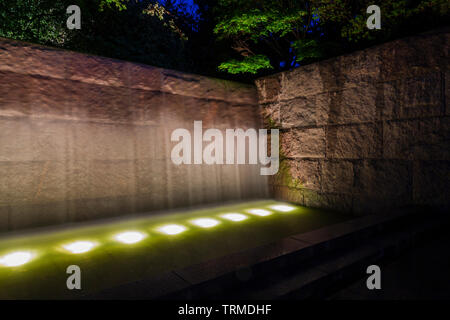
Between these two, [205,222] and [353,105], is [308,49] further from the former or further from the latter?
[205,222]

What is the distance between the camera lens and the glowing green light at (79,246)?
265cm

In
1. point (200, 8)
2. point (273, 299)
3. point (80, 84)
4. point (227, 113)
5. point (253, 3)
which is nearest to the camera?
point (273, 299)

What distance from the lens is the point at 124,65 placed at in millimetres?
4031

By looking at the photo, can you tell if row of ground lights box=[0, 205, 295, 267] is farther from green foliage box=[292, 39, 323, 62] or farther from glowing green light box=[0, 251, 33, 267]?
green foliage box=[292, 39, 323, 62]

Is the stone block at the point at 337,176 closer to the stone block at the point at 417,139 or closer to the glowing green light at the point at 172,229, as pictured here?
the stone block at the point at 417,139

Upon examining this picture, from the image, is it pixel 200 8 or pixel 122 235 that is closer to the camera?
pixel 122 235

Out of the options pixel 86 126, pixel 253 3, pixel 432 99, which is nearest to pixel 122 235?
pixel 86 126

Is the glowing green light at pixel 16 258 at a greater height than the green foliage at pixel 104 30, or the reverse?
the green foliage at pixel 104 30

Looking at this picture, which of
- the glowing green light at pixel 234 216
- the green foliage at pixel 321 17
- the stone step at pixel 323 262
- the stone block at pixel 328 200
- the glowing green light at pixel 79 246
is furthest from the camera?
the green foliage at pixel 321 17

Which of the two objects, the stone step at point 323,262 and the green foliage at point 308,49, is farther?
the green foliage at point 308,49

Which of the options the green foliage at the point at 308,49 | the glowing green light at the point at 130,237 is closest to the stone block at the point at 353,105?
the glowing green light at the point at 130,237

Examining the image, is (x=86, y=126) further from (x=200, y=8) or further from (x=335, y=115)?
(x=200, y=8)

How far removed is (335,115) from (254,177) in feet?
6.59

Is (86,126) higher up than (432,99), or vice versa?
(432,99)
